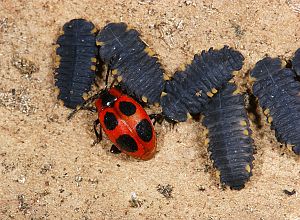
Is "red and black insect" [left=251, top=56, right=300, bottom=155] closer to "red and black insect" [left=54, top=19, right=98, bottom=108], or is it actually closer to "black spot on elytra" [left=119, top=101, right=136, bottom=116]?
"black spot on elytra" [left=119, top=101, right=136, bottom=116]

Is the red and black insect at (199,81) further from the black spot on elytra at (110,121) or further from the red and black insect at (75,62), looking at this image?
the red and black insect at (75,62)

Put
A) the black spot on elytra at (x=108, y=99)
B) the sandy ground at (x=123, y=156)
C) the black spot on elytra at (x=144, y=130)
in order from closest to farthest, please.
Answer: the black spot on elytra at (x=144, y=130) → the black spot on elytra at (x=108, y=99) → the sandy ground at (x=123, y=156)

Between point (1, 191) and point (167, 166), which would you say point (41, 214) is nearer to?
point (1, 191)

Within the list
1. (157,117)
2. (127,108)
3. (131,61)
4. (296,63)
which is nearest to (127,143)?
(127,108)

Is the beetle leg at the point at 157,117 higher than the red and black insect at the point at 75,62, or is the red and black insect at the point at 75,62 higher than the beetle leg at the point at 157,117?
the red and black insect at the point at 75,62

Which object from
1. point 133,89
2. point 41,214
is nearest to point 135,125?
point 133,89

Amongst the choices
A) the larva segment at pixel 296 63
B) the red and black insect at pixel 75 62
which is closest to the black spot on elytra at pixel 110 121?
the red and black insect at pixel 75 62
